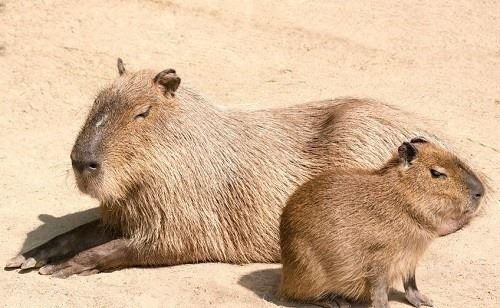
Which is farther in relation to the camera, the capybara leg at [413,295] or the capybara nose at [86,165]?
the capybara nose at [86,165]

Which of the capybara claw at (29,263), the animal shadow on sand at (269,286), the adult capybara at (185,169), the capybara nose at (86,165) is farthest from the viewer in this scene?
the capybara claw at (29,263)

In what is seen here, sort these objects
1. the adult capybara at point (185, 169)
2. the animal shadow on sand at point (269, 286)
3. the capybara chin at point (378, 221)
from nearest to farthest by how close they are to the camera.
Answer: the capybara chin at point (378, 221) < the animal shadow on sand at point (269, 286) < the adult capybara at point (185, 169)

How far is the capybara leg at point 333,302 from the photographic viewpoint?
5.07m

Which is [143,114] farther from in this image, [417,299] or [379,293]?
[417,299]

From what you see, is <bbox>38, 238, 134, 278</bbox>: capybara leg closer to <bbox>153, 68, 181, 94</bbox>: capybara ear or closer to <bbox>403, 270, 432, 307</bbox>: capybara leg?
<bbox>153, 68, 181, 94</bbox>: capybara ear

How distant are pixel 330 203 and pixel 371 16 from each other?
5.38 m

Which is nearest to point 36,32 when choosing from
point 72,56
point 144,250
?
point 72,56

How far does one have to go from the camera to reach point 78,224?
663 cm

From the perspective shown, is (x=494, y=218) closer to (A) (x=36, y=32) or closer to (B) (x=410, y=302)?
(B) (x=410, y=302)

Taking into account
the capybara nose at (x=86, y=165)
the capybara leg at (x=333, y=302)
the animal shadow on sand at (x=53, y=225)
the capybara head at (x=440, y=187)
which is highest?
the capybara head at (x=440, y=187)

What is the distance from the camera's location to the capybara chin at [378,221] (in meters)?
4.87

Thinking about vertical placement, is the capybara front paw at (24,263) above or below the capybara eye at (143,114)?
below

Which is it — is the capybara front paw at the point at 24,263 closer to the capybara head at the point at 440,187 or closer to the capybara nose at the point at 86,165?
the capybara nose at the point at 86,165

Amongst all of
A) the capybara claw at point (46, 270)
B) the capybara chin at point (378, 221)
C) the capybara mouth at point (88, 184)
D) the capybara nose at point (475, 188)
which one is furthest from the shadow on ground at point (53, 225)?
the capybara nose at point (475, 188)
